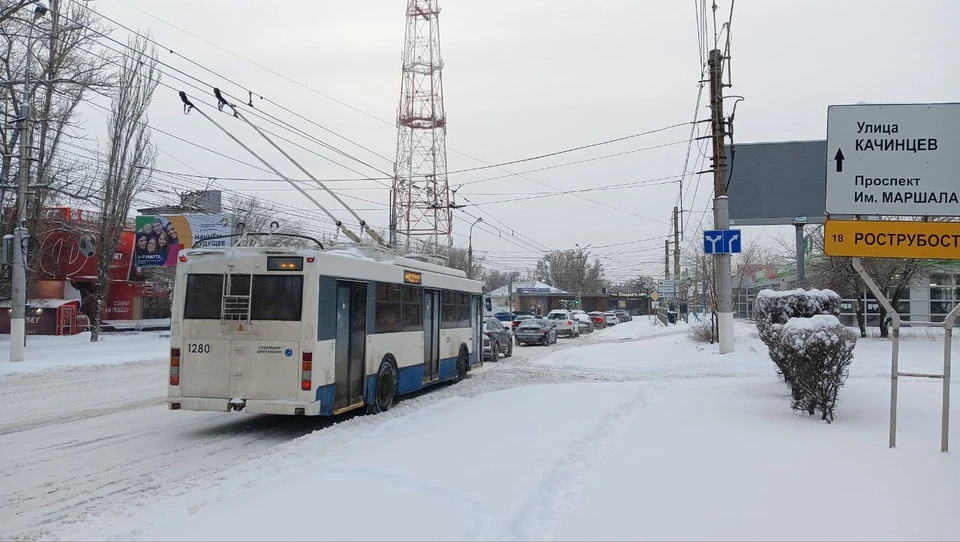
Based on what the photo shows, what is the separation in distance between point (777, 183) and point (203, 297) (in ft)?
80.4

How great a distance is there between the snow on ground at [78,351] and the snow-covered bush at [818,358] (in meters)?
19.8

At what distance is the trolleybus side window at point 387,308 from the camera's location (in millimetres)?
12305

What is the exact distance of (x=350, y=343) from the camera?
11.2 metres

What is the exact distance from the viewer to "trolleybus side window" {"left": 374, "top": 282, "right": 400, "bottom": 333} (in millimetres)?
12305

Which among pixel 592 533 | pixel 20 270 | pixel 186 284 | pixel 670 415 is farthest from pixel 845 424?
pixel 20 270

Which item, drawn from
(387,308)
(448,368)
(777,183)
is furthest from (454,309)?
(777,183)

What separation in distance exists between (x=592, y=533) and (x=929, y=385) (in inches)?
468

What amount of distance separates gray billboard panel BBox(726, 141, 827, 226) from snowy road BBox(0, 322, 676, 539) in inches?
634

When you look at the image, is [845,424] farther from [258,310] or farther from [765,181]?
[765,181]

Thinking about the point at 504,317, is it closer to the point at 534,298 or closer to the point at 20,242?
the point at 534,298

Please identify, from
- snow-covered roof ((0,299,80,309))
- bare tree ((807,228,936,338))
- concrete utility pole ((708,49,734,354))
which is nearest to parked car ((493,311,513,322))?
bare tree ((807,228,936,338))

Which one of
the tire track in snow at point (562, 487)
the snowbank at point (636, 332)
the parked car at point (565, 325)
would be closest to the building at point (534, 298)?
the snowbank at point (636, 332)

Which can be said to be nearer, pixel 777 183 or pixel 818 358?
pixel 818 358

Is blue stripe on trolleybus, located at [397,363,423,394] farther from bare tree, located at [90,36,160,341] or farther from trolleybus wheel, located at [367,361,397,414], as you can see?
bare tree, located at [90,36,160,341]
